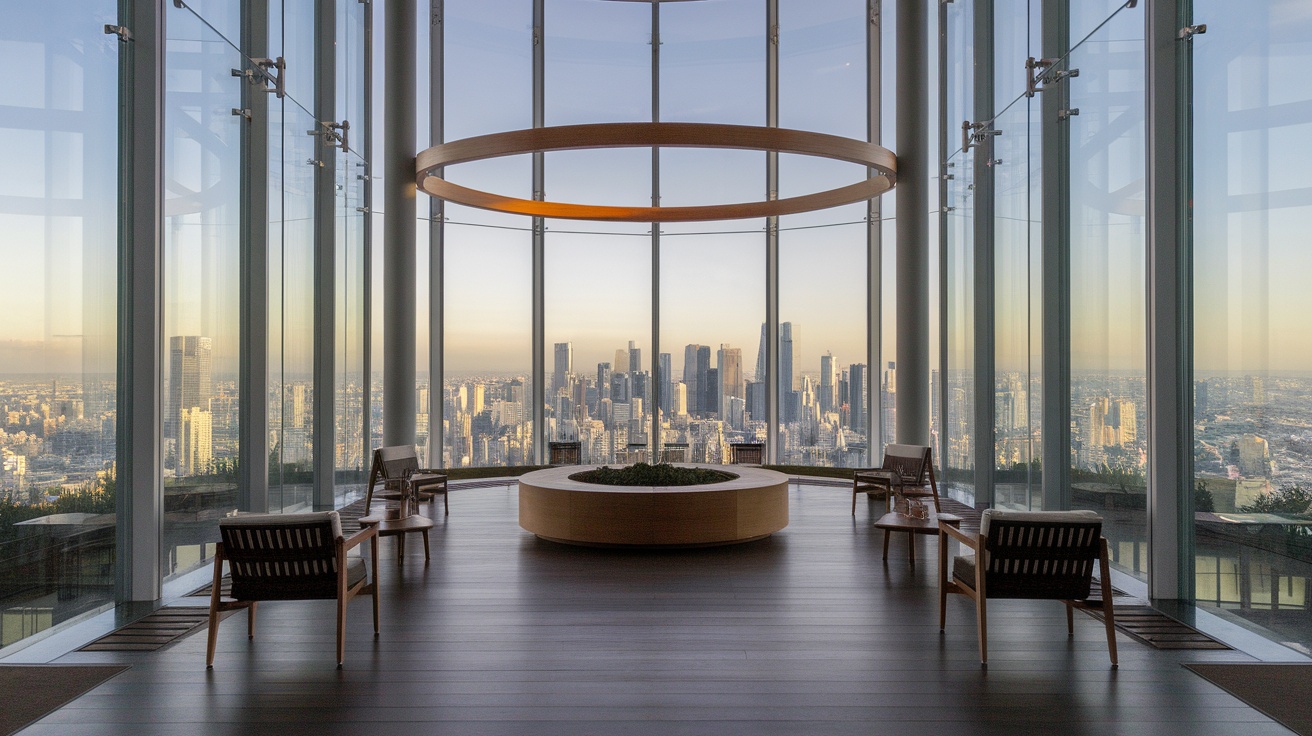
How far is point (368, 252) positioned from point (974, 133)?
8.00 m

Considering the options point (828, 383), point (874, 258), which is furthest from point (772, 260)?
point (828, 383)

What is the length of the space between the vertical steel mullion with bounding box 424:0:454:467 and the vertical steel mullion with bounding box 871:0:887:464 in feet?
22.0

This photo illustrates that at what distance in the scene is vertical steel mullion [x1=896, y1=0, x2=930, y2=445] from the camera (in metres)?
11.3

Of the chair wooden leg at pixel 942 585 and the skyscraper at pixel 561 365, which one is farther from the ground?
the skyscraper at pixel 561 365

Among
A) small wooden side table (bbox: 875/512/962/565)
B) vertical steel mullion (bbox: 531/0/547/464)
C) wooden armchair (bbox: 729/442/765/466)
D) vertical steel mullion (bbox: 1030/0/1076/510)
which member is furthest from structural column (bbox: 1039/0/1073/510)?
vertical steel mullion (bbox: 531/0/547/464)

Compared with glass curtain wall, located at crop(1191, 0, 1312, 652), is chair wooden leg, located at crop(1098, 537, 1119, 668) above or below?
below

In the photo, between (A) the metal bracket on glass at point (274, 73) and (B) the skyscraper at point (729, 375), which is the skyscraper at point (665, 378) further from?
(A) the metal bracket on glass at point (274, 73)

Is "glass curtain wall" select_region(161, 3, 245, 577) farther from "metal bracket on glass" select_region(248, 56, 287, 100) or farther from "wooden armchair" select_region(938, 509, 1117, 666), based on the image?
"wooden armchair" select_region(938, 509, 1117, 666)

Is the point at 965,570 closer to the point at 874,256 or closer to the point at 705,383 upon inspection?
the point at 874,256

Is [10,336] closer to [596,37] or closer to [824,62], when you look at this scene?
[596,37]

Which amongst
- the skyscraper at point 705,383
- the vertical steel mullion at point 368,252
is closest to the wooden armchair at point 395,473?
the vertical steel mullion at point 368,252

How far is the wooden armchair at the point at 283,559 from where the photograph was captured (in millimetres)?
4668

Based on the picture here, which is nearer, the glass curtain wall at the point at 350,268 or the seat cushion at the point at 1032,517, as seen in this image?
the seat cushion at the point at 1032,517

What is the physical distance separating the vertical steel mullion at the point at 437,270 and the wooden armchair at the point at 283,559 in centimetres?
832
